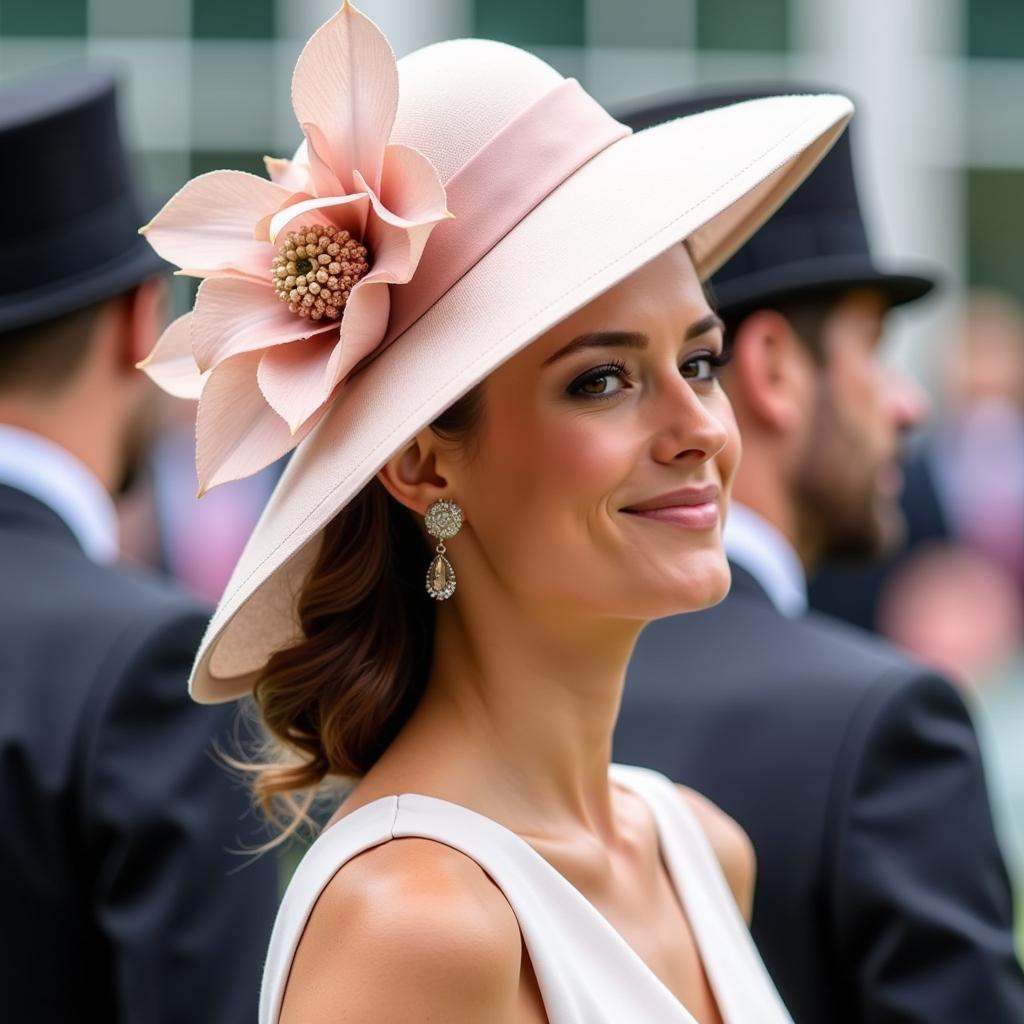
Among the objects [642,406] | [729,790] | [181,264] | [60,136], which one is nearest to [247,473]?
[181,264]

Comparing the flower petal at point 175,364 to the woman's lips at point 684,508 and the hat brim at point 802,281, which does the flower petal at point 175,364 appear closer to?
the woman's lips at point 684,508

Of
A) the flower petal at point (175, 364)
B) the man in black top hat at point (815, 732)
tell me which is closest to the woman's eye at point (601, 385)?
the flower petal at point (175, 364)

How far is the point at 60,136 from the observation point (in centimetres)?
337

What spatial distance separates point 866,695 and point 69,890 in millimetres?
1220

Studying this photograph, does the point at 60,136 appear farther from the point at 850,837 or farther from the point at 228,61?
the point at 228,61

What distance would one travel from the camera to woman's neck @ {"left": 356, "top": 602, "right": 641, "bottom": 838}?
2115 millimetres

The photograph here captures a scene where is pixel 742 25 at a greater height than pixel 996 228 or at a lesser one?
greater

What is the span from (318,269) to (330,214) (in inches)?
2.7

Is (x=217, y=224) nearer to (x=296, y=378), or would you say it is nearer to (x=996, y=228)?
(x=296, y=378)

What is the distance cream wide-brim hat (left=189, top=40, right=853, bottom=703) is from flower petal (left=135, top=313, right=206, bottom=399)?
17cm

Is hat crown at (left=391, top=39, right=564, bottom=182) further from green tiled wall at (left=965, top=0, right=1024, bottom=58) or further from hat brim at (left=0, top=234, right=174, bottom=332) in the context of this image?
green tiled wall at (left=965, top=0, right=1024, bottom=58)

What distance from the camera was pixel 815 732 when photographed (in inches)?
111

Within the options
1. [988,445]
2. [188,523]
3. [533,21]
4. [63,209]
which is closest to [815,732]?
[63,209]

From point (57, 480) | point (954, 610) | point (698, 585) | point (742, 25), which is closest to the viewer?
point (698, 585)
